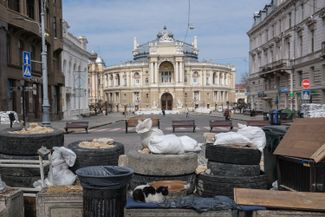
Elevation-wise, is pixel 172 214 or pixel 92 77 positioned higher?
pixel 92 77

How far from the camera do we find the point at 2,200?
5844 mm

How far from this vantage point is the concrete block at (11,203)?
5799 mm

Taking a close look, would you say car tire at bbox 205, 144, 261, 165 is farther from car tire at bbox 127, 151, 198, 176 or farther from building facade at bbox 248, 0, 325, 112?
building facade at bbox 248, 0, 325, 112

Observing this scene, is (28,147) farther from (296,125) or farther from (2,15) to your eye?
(2,15)

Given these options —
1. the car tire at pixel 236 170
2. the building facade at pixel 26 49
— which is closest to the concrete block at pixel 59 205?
the car tire at pixel 236 170

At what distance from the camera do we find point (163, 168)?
7.13 metres

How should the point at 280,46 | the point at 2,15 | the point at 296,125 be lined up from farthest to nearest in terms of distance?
1. the point at 280,46
2. the point at 2,15
3. the point at 296,125

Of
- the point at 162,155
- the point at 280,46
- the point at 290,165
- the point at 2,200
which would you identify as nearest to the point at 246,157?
the point at 290,165

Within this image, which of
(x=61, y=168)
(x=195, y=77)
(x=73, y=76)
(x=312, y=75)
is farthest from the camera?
(x=195, y=77)

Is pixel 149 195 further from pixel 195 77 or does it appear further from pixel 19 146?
pixel 195 77

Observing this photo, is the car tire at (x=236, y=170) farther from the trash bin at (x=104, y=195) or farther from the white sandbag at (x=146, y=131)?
the trash bin at (x=104, y=195)

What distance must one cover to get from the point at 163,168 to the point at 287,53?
170 ft

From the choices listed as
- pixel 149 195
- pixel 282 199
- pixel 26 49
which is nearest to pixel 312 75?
pixel 26 49

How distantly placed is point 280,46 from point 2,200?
56.4 m
